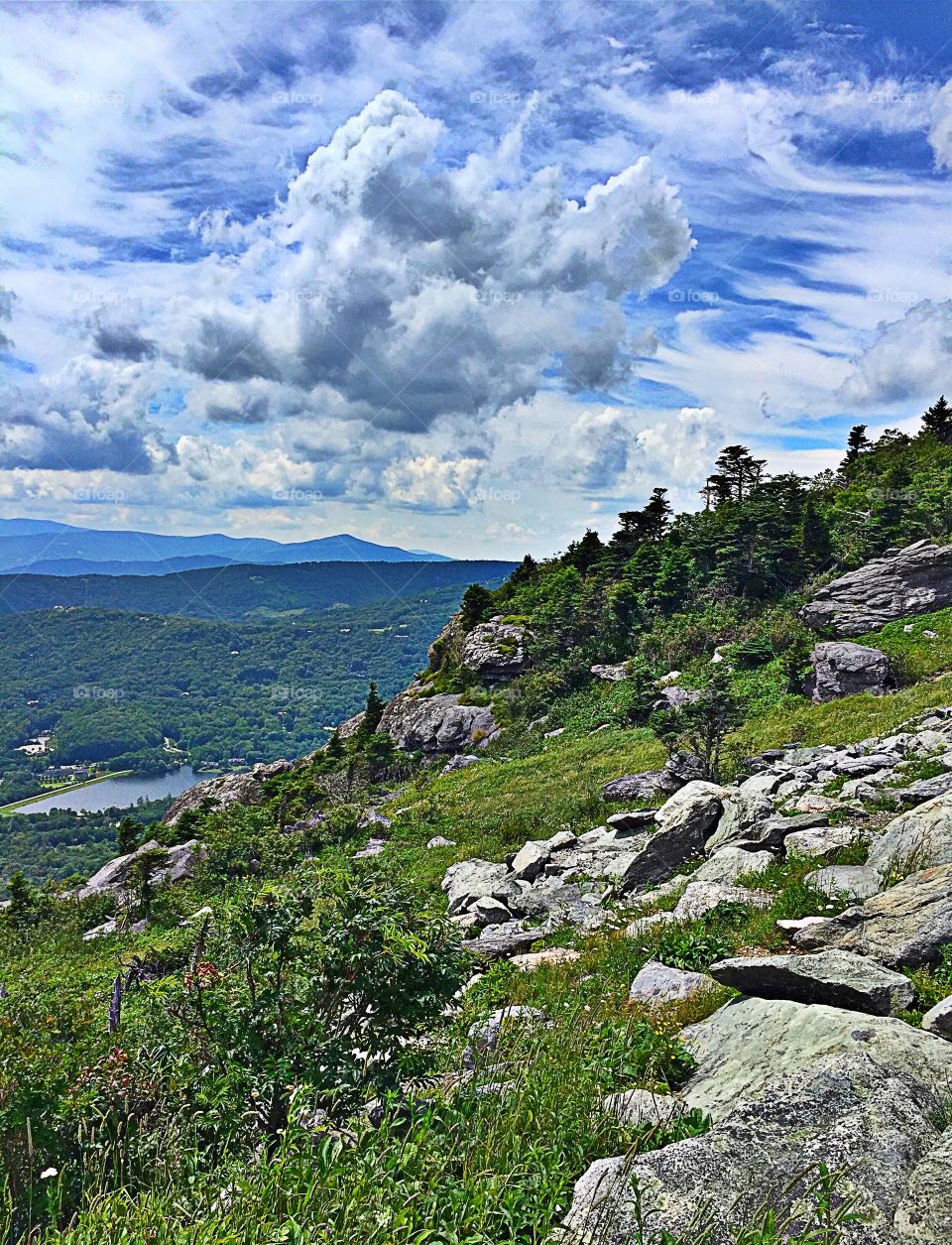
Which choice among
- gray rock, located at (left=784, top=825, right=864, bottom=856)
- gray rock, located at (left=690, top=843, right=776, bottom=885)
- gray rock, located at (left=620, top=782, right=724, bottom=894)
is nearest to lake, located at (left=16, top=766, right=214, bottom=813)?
gray rock, located at (left=620, top=782, right=724, bottom=894)

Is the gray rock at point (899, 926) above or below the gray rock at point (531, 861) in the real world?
above

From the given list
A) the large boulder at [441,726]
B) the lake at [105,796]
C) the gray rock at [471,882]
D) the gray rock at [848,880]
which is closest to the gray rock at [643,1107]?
the gray rock at [848,880]

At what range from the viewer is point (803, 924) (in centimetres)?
709

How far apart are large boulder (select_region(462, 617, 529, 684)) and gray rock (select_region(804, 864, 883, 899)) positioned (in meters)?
36.0

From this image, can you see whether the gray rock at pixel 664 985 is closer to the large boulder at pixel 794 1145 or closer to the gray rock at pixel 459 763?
the large boulder at pixel 794 1145

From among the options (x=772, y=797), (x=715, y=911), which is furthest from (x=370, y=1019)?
(x=772, y=797)

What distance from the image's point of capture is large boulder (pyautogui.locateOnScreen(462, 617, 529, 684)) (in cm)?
4522

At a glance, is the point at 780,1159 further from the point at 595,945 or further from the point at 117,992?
the point at 595,945

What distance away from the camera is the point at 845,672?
24.7 m

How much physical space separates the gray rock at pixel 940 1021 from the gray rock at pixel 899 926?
129 cm

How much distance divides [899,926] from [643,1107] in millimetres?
3505

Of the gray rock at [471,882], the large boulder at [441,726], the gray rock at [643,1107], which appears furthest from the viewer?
the large boulder at [441,726]

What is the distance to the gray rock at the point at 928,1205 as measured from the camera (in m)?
2.86

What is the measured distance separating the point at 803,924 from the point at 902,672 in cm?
2039
